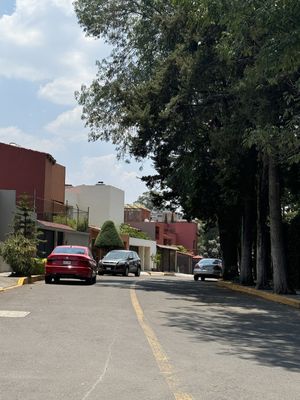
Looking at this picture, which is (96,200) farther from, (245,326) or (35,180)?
(245,326)

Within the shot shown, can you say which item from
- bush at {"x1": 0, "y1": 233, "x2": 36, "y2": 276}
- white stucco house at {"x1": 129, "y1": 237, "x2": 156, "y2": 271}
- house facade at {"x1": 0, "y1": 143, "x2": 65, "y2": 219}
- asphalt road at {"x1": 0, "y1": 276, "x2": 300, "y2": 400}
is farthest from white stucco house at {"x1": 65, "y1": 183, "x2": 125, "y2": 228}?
asphalt road at {"x1": 0, "y1": 276, "x2": 300, "y2": 400}

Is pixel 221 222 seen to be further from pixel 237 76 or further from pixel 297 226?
pixel 237 76

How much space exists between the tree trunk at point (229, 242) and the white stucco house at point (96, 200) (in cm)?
2525

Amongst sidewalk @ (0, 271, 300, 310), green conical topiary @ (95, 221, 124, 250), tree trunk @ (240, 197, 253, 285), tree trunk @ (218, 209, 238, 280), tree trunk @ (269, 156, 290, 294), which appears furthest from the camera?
green conical topiary @ (95, 221, 124, 250)

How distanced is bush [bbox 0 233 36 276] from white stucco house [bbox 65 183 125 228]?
121 ft

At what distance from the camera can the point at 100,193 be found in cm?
6106

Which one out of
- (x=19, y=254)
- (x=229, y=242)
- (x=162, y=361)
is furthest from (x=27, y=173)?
(x=162, y=361)

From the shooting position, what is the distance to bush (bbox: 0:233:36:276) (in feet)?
75.2

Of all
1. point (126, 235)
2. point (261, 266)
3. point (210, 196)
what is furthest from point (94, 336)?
point (126, 235)

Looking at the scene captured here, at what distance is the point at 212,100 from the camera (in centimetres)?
2256

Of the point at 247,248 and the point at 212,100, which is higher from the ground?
the point at 212,100

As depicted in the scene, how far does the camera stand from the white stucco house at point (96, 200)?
61.0m

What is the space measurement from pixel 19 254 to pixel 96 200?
126ft

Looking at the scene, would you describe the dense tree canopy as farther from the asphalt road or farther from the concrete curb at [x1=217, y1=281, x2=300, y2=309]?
the asphalt road
